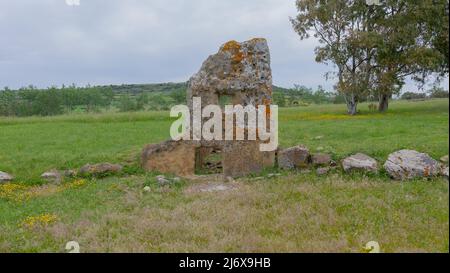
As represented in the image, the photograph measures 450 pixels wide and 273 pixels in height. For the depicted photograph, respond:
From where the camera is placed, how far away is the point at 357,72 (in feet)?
161

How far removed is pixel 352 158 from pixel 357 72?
36535 mm

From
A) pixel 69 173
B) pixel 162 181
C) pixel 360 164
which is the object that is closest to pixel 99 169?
pixel 69 173

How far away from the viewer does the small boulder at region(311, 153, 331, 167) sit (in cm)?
1548

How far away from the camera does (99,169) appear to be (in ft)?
56.3

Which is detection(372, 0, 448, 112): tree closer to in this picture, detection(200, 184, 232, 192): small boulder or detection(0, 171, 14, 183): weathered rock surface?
detection(200, 184, 232, 192): small boulder

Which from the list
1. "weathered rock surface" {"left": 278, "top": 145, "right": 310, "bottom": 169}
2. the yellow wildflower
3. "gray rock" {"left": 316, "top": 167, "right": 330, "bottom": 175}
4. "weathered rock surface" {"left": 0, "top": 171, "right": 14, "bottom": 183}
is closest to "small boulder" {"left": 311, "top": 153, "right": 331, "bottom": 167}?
"weathered rock surface" {"left": 278, "top": 145, "right": 310, "bottom": 169}

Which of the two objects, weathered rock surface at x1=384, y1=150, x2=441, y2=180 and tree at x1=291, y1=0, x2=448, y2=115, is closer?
weathered rock surface at x1=384, y1=150, x2=441, y2=180

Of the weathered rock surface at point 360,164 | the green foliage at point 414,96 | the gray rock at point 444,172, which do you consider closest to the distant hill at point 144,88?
the green foliage at point 414,96

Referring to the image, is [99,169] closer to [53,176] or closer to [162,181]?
[53,176]

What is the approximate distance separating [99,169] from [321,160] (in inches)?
325

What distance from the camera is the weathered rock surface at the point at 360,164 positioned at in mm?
14234

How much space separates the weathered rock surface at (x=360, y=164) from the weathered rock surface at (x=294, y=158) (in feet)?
4.79

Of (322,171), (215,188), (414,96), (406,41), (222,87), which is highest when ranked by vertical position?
(406,41)
